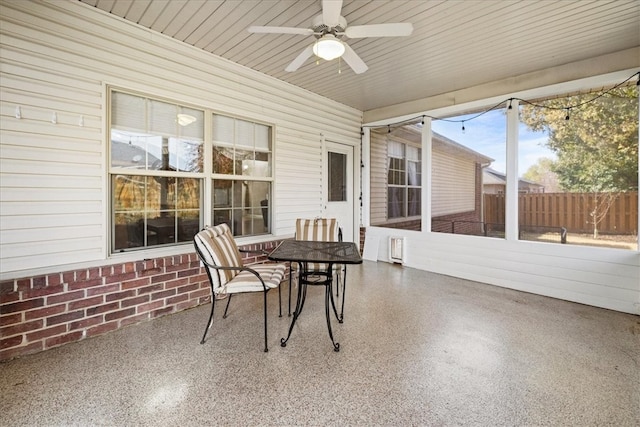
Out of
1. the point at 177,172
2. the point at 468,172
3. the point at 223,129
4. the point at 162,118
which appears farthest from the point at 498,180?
the point at 162,118

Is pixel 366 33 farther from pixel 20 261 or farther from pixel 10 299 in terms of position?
pixel 10 299

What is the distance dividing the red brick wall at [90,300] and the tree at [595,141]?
5003 mm

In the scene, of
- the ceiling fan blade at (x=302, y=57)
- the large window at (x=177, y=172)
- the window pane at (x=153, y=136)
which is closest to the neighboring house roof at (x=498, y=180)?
the ceiling fan blade at (x=302, y=57)

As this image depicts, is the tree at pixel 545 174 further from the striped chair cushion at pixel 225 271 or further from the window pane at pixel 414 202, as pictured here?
the striped chair cushion at pixel 225 271

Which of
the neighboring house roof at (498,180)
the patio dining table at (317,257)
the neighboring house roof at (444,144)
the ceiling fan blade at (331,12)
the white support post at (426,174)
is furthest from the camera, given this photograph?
the white support post at (426,174)

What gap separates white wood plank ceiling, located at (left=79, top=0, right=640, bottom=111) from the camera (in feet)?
8.61

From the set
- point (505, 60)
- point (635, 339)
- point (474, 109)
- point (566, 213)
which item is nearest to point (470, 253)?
point (566, 213)

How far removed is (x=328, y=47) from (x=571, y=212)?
3898 millimetres

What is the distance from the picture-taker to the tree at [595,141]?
344cm

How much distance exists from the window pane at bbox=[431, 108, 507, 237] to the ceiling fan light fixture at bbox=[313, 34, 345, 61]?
3.25m

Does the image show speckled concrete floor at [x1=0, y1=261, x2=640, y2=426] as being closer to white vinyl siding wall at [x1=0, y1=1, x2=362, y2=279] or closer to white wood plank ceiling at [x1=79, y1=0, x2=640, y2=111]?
white vinyl siding wall at [x1=0, y1=1, x2=362, y2=279]

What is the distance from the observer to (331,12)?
2.15m

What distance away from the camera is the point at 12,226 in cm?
234

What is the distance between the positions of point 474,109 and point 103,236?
5.36 meters
